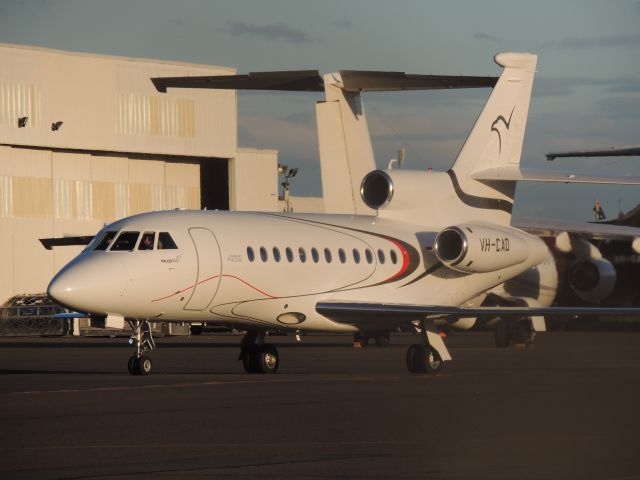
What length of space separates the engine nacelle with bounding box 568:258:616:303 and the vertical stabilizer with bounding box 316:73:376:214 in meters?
10.4

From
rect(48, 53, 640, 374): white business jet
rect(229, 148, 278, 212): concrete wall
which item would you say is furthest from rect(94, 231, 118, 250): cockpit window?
rect(229, 148, 278, 212): concrete wall

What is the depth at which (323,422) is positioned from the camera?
49.0 ft

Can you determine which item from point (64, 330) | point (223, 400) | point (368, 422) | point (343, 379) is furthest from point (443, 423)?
point (64, 330)

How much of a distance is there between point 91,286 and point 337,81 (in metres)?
13.9

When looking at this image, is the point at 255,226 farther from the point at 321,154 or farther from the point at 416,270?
the point at 321,154

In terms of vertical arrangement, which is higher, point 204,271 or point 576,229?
point 576,229

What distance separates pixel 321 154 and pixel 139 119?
20.8 m

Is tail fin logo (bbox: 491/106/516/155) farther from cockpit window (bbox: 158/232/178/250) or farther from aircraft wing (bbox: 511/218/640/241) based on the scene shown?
aircraft wing (bbox: 511/218/640/241)

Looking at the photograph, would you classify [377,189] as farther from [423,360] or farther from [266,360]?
[266,360]

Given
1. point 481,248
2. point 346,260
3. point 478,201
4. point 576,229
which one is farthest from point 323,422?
point 576,229

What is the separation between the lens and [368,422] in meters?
14.9

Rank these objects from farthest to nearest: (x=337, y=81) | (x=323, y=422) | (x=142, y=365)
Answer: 1. (x=337, y=81)
2. (x=142, y=365)
3. (x=323, y=422)

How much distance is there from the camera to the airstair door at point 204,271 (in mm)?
23875

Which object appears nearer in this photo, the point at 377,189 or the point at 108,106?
the point at 377,189
